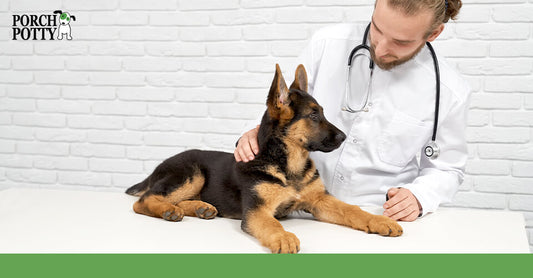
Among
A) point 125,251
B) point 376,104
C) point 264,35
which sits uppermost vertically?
point 264,35

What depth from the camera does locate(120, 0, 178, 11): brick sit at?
3.83 meters

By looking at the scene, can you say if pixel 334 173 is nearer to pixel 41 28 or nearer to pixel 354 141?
pixel 354 141

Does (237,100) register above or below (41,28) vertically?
below

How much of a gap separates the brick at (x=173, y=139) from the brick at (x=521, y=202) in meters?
2.20

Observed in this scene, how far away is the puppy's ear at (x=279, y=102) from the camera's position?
197cm

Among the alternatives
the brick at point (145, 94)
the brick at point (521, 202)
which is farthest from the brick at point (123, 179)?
the brick at point (521, 202)

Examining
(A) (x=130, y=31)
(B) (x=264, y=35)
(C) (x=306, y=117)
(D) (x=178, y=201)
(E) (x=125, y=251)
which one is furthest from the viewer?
(A) (x=130, y=31)

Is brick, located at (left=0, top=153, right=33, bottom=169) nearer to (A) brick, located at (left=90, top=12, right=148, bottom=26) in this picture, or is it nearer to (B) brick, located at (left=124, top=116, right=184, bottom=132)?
(B) brick, located at (left=124, top=116, right=184, bottom=132)

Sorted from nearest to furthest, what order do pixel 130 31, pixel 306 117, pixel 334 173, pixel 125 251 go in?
1. pixel 125 251
2. pixel 306 117
3. pixel 334 173
4. pixel 130 31

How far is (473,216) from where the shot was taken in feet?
6.89

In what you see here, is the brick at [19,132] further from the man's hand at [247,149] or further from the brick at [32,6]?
the man's hand at [247,149]

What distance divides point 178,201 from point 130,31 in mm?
2138

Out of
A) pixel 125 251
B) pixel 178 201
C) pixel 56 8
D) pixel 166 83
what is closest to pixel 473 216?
pixel 178 201

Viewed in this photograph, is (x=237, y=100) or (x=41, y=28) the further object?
(x=41, y=28)
